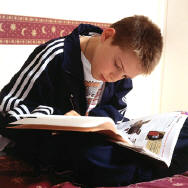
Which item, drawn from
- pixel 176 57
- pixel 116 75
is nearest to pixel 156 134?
pixel 116 75

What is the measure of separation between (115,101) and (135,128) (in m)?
0.34

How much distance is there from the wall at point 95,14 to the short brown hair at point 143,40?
0.66 meters

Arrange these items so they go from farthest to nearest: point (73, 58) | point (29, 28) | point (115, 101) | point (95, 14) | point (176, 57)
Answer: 1. point (176, 57)
2. point (95, 14)
3. point (29, 28)
4. point (115, 101)
5. point (73, 58)

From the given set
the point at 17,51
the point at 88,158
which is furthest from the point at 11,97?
the point at 17,51

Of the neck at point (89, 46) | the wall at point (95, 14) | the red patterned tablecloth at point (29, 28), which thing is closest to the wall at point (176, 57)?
the wall at point (95, 14)

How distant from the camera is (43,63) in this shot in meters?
0.89

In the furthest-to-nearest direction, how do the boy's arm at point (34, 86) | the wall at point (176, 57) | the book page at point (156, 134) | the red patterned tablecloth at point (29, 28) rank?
the wall at point (176, 57)
the red patterned tablecloth at point (29, 28)
the boy's arm at point (34, 86)
the book page at point (156, 134)

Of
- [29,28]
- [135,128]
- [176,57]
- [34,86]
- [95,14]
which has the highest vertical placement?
[95,14]

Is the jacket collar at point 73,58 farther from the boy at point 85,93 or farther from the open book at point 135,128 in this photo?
Answer: the open book at point 135,128

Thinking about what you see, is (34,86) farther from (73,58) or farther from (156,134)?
(156,134)

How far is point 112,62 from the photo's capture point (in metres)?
0.87

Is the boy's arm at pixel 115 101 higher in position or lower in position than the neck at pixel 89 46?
lower

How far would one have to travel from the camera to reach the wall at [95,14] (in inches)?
53.3

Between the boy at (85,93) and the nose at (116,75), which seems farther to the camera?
the nose at (116,75)
